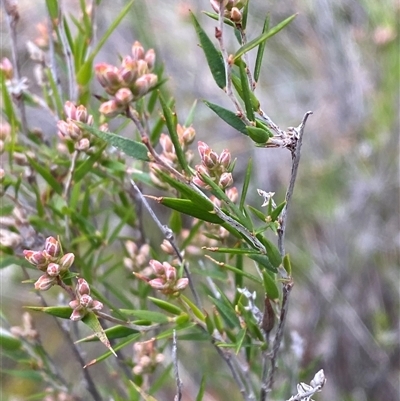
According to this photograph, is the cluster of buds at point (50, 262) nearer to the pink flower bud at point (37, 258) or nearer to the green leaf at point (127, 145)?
the pink flower bud at point (37, 258)

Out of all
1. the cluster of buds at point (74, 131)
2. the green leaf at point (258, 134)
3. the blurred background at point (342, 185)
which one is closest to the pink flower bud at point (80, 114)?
the cluster of buds at point (74, 131)

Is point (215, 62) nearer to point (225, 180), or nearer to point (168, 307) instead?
point (225, 180)

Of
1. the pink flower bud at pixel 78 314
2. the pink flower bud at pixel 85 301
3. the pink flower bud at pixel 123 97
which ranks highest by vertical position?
the pink flower bud at pixel 123 97

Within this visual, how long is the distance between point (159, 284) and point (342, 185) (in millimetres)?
1262

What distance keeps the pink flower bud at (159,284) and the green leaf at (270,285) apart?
109mm

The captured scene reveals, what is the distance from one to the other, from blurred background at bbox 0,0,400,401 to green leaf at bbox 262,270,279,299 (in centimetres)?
88

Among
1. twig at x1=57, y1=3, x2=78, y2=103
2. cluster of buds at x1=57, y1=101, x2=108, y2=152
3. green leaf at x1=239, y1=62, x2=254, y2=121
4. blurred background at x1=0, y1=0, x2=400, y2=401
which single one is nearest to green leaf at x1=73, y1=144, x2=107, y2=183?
cluster of buds at x1=57, y1=101, x2=108, y2=152

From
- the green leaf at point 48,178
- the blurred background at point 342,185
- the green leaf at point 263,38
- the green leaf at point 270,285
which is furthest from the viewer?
the blurred background at point 342,185

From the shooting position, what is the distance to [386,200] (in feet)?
5.59

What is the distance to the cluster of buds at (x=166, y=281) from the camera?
0.57m

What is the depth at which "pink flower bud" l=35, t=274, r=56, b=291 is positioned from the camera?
481 mm

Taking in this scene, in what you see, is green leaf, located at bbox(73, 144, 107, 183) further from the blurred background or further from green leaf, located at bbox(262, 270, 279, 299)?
the blurred background

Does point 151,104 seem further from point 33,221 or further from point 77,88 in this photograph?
point 33,221

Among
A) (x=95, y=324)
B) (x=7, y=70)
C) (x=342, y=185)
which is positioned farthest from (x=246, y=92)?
(x=342, y=185)
